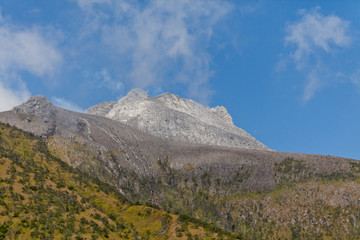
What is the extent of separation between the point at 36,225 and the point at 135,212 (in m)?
51.5

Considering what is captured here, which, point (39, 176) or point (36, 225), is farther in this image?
point (39, 176)

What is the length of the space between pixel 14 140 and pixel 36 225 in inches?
4486

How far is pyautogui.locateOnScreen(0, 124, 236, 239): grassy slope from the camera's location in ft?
321

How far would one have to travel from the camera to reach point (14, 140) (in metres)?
196

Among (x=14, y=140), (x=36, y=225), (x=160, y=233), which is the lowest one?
(x=36, y=225)

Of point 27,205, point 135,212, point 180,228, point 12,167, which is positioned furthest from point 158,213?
point 12,167

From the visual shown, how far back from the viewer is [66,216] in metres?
111

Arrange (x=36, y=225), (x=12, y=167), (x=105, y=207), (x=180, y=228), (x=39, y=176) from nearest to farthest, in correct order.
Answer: (x=36, y=225) < (x=180, y=228) < (x=12, y=167) < (x=39, y=176) < (x=105, y=207)

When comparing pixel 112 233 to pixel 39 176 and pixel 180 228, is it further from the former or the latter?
pixel 39 176

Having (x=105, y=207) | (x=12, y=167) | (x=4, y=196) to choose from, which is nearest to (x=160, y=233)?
(x=105, y=207)

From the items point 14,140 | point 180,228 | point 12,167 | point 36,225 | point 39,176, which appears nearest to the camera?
point 36,225

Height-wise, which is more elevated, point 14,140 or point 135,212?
point 14,140

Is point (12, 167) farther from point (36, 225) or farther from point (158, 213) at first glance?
point (158, 213)

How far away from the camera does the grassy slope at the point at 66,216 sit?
97812 millimetres
